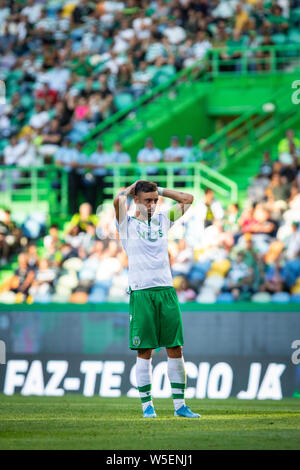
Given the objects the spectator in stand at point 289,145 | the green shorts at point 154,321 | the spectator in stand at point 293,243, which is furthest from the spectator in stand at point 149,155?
the green shorts at point 154,321

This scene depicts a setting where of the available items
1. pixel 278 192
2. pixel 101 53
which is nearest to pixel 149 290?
pixel 278 192

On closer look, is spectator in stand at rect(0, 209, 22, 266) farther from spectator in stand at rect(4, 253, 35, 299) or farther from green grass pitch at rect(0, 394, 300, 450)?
green grass pitch at rect(0, 394, 300, 450)

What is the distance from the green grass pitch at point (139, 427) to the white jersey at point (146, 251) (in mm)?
1185

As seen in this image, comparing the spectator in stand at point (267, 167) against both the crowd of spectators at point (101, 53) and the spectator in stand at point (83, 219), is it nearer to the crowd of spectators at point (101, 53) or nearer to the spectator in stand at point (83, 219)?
the spectator in stand at point (83, 219)

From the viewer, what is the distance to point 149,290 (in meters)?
8.56

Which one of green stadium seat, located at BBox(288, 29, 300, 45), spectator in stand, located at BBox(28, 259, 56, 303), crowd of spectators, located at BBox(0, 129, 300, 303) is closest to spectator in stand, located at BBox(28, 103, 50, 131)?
crowd of spectators, located at BBox(0, 129, 300, 303)

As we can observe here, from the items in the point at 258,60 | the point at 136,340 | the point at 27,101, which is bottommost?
the point at 136,340

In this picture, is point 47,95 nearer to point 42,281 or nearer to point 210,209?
point 210,209

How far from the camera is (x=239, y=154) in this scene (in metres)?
19.9

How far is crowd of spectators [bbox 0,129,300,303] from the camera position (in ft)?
46.8

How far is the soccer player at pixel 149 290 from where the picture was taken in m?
8.47

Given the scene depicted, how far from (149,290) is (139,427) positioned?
128cm

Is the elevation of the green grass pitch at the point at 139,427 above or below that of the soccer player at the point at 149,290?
below
